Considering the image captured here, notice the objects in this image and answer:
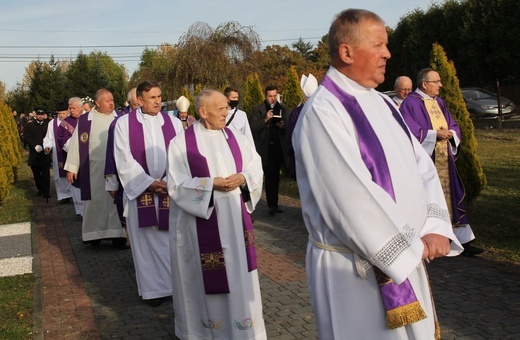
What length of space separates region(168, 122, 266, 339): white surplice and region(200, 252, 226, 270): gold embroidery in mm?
46

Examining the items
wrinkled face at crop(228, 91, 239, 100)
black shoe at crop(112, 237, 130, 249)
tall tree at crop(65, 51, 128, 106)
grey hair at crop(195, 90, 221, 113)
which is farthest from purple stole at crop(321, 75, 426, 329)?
tall tree at crop(65, 51, 128, 106)

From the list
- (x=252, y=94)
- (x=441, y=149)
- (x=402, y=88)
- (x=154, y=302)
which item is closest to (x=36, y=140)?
(x=252, y=94)

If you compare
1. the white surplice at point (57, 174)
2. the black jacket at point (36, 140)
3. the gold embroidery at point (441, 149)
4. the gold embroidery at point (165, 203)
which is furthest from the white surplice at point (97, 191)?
the black jacket at point (36, 140)

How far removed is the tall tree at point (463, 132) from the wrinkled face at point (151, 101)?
4.74 m

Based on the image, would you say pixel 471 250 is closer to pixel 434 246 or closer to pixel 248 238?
pixel 248 238

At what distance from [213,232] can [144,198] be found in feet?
5.43

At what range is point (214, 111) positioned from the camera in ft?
17.4

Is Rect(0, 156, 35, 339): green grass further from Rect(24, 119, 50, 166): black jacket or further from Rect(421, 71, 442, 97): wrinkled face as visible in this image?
Rect(24, 119, 50, 166): black jacket

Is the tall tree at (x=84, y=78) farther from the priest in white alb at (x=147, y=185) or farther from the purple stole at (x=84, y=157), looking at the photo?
the priest in white alb at (x=147, y=185)

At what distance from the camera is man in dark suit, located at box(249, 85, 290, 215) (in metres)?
11.4

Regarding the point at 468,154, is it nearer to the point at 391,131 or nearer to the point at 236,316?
the point at 236,316

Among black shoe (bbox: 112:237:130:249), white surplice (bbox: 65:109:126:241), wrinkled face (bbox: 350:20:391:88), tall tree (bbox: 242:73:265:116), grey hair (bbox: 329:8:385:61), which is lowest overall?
black shoe (bbox: 112:237:130:249)

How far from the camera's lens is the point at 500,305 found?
5812mm

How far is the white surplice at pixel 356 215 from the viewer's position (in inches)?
109
